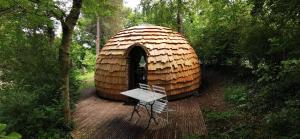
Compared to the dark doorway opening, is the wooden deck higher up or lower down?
lower down

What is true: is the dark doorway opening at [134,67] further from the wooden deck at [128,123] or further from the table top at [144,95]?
the table top at [144,95]

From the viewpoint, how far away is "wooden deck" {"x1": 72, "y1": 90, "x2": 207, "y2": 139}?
625cm

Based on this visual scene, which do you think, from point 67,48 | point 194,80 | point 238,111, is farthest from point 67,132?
point 194,80

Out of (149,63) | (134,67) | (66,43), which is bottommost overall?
(134,67)

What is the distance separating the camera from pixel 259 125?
223 inches

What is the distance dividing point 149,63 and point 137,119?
235cm

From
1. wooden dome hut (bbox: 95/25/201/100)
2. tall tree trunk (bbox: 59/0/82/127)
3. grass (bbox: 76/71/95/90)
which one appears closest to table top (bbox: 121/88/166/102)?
tall tree trunk (bbox: 59/0/82/127)

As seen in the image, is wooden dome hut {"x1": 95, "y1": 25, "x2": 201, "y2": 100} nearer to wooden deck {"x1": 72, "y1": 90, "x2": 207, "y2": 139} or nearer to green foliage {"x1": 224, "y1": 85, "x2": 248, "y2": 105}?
wooden deck {"x1": 72, "y1": 90, "x2": 207, "y2": 139}

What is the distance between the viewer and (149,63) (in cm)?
898

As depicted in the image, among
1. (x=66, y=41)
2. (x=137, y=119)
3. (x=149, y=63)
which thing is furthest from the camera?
(x=149, y=63)

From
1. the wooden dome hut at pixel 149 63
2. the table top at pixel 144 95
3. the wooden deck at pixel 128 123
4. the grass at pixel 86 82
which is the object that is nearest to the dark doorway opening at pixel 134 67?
the wooden dome hut at pixel 149 63

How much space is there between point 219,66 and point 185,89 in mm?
3726

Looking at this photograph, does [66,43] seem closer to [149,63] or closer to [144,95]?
[144,95]

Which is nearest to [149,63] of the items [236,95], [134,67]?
[134,67]
